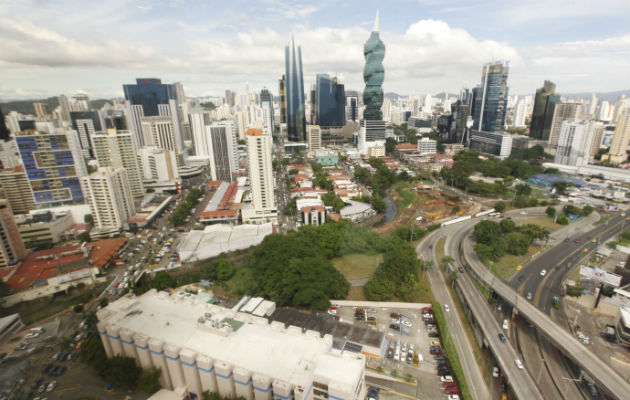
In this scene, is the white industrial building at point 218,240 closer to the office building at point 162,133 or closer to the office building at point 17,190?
the office building at point 17,190

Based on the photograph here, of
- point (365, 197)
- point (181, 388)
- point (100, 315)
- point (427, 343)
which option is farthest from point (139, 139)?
point (427, 343)

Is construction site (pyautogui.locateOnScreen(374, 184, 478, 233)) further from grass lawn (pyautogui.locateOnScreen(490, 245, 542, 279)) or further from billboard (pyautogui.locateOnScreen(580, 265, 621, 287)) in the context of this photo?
billboard (pyautogui.locateOnScreen(580, 265, 621, 287))

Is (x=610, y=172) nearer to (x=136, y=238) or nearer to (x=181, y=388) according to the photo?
(x=181, y=388)

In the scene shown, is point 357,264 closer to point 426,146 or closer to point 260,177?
point 260,177

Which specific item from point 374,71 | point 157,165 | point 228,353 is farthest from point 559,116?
point 228,353

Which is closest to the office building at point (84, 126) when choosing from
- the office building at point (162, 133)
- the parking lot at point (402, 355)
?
the office building at point (162, 133)

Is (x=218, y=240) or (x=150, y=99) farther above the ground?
(x=150, y=99)

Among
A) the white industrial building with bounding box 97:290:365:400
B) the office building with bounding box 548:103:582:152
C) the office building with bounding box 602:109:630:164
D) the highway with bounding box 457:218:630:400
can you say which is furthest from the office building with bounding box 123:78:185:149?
the office building with bounding box 602:109:630:164
